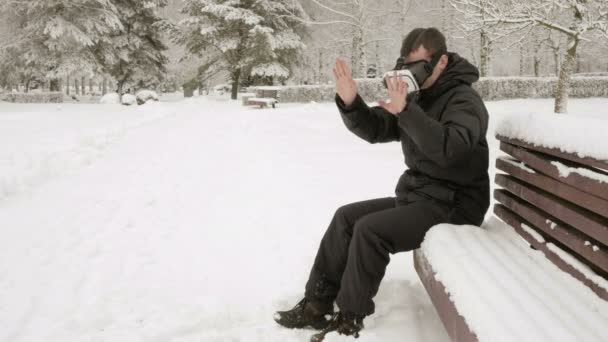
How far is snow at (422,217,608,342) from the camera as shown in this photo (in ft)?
5.09

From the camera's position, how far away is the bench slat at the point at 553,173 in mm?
1736

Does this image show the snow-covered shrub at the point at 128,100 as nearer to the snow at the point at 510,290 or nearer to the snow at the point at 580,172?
the snow at the point at 510,290

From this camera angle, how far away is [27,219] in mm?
4543

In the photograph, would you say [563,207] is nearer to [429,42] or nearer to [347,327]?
[429,42]

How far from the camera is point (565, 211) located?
1988 mm

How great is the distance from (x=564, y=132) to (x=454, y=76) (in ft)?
2.28

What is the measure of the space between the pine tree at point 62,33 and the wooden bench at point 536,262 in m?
24.6

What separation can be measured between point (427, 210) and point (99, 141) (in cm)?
866

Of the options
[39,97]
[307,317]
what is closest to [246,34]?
[39,97]

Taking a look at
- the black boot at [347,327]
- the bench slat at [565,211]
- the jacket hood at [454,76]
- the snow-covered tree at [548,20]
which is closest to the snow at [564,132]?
the bench slat at [565,211]

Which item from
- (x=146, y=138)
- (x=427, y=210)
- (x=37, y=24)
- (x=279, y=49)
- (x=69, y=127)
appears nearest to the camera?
(x=427, y=210)

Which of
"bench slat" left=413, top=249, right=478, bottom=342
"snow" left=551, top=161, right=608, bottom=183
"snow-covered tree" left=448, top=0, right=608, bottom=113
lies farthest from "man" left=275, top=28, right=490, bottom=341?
"snow-covered tree" left=448, top=0, right=608, bottom=113

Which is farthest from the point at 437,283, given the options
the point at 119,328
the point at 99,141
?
the point at 99,141

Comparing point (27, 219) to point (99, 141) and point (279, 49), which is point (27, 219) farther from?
point (279, 49)
